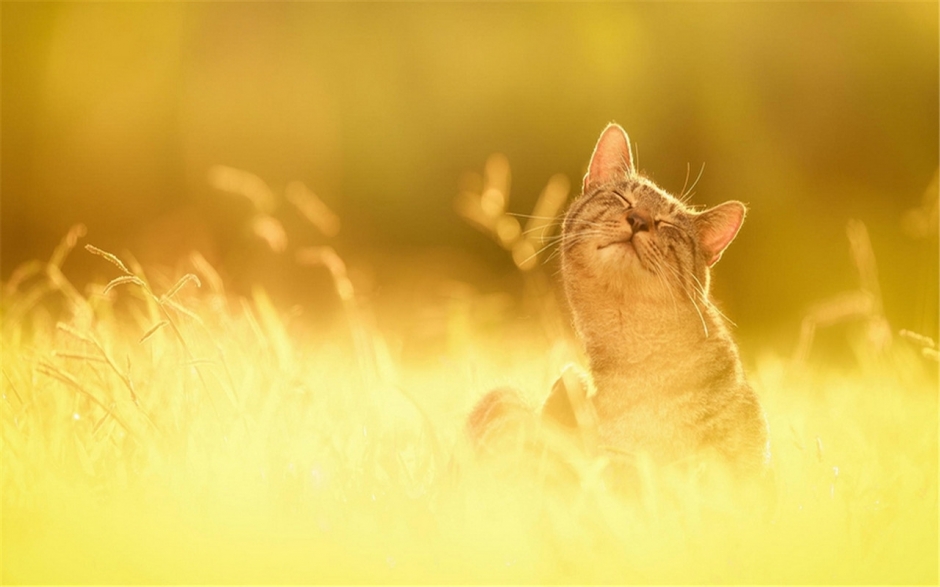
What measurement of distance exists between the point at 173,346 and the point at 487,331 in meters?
2.11

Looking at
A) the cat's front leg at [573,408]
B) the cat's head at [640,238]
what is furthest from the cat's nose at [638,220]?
the cat's front leg at [573,408]

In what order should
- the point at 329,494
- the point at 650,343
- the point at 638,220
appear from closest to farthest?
the point at 329,494, the point at 650,343, the point at 638,220

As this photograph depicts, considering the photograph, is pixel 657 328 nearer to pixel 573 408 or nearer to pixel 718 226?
pixel 573 408

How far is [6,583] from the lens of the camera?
1958mm

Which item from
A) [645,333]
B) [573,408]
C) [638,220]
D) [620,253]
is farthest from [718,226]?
[573,408]

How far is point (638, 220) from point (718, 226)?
0.43 metres

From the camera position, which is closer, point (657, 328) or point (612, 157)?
point (657, 328)

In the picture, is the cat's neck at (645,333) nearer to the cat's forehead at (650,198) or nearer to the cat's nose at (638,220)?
the cat's nose at (638,220)

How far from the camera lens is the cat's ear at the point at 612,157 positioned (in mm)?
3709

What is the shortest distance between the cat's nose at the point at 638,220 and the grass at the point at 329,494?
3.32 feet

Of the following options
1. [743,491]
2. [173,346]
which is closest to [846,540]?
[743,491]

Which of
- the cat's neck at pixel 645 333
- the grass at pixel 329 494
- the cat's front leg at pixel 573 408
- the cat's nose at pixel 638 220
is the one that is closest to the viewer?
the grass at pixel 329 494

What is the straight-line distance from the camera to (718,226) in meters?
3.41

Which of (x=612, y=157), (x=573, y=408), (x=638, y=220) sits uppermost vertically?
(x=612, y=157)
